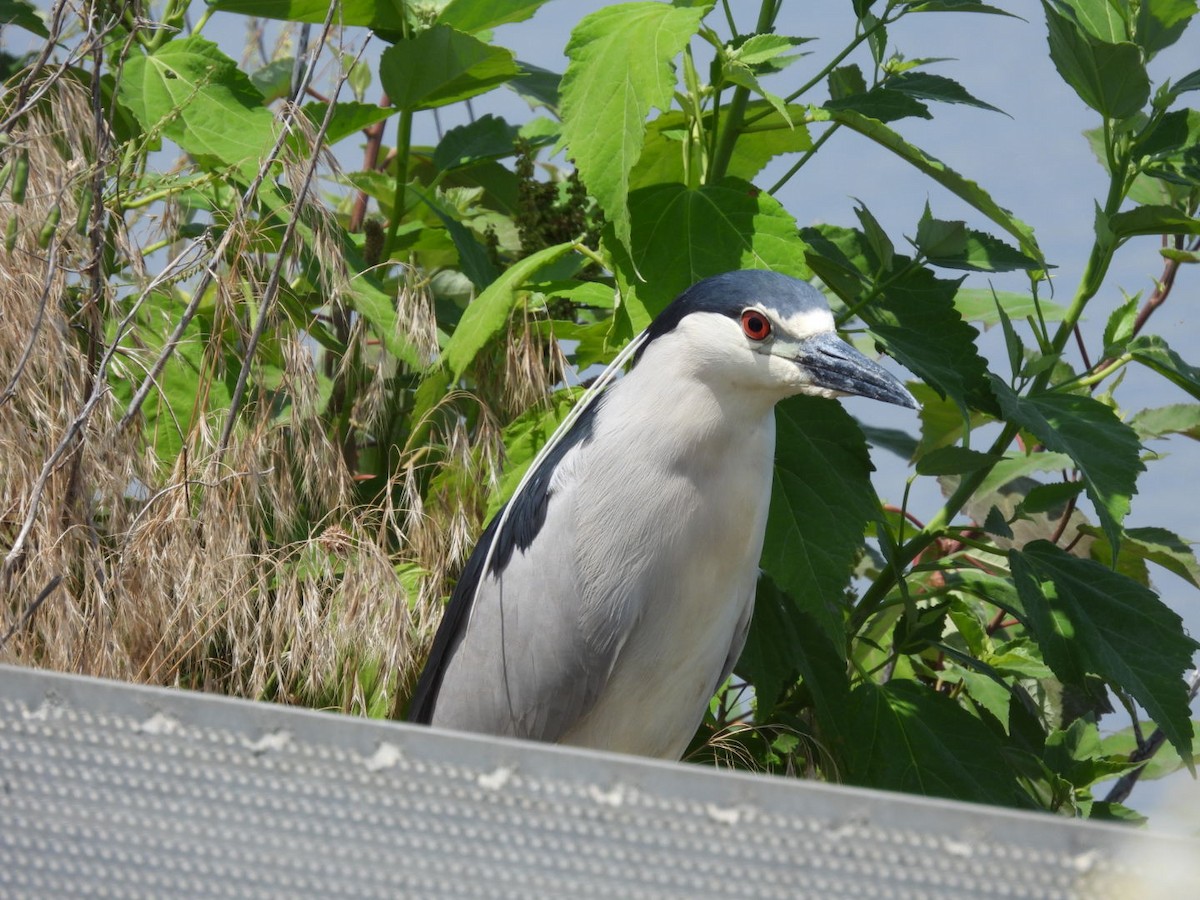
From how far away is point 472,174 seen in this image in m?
1.82

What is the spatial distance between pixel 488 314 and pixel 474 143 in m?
0.48

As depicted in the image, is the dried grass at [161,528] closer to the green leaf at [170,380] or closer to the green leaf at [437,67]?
the green leaf at [170,380]

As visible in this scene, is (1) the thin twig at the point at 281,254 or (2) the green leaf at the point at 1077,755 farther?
(2) the green leaf at the point at 1077,755

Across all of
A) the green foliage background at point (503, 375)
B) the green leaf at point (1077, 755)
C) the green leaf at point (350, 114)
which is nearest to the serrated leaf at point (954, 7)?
the green foliage background at point (503, 375)

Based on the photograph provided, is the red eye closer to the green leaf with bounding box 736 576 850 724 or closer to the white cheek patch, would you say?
the white cheek patch

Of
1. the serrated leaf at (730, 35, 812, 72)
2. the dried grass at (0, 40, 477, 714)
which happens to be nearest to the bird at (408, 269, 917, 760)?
the dried grass at (0, 40, 477, 714)

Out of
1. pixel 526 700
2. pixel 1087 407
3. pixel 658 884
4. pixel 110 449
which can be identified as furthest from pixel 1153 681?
pixel 110 449

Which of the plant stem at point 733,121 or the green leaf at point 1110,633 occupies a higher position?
the plant stem at point 733,121

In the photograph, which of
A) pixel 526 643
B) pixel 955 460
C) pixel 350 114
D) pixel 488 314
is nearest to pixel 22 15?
pixel 350 114

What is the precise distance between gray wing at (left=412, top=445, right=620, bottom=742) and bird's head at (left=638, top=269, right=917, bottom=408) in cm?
17

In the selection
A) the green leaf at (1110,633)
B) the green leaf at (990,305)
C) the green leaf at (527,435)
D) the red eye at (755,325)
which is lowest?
the green leaf at (1110,633)

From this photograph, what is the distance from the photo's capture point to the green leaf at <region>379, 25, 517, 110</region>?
1420mm

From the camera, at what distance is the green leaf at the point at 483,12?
1522 mm

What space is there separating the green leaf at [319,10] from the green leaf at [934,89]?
64 cm
